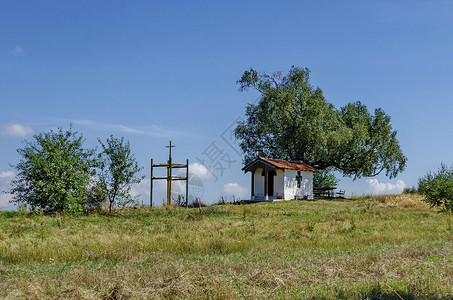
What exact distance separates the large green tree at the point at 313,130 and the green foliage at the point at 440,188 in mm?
13158

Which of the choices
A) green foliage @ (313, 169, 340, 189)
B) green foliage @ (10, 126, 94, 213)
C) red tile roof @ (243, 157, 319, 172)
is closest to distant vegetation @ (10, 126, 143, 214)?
green foliage @ (10, 126, 94, 213)

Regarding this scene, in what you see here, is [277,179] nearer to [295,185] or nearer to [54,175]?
[295,185]

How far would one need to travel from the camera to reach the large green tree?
42906mm

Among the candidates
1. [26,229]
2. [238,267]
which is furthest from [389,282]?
[26,229]

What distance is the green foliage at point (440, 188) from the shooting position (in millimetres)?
27922

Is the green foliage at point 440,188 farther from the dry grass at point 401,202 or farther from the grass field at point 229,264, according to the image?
the grass field at point 229,264

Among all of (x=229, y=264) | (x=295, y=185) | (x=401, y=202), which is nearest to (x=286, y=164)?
(x=295, y=185)

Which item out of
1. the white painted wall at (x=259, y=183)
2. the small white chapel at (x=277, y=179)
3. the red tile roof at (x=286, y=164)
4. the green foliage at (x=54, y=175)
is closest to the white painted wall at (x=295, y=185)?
the small white chapel at (x=277, y=179)

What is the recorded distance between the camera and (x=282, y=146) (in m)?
45.7

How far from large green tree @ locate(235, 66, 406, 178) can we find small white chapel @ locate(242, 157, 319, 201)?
322 centimetres

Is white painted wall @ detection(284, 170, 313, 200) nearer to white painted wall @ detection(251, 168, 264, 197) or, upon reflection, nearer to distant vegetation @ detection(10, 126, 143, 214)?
white painted wall @ detection(251, 168, 264, 197)

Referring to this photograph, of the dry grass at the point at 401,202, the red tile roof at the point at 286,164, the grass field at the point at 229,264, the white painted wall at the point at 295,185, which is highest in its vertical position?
the red tile roof at the point at 286,164

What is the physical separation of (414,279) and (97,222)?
17.1 m


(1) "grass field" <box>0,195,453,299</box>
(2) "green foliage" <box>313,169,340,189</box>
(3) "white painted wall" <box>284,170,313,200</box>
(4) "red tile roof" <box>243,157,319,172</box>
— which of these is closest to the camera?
(1) "grass field" <box>0,195,453,299</box>
